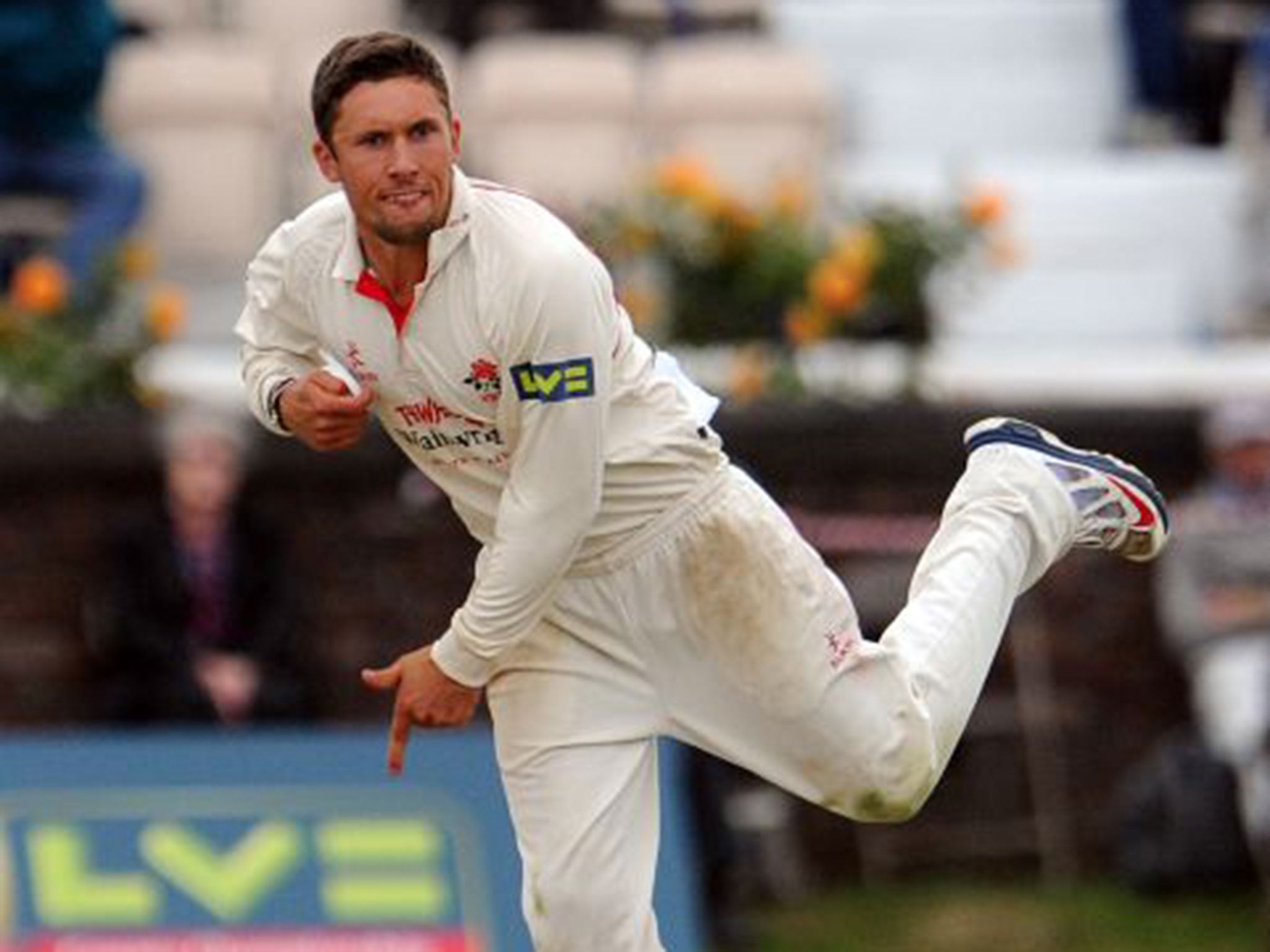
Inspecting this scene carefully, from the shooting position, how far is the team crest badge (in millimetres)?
6914

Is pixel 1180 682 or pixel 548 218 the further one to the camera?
pixel 1180 682

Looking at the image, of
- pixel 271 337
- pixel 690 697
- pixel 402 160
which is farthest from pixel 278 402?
pixel 690 697

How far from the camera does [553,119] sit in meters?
12.5

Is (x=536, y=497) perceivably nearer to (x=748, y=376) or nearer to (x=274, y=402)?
(x=274, y=402)

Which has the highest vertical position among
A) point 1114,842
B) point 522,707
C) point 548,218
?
point 548,218

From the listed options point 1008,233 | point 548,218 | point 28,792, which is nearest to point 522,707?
point 548,218

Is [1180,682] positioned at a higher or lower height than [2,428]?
lower

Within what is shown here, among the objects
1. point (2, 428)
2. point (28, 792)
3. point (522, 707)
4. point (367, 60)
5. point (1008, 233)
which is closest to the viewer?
point (367, 60)

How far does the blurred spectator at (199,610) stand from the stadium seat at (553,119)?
1.82 m

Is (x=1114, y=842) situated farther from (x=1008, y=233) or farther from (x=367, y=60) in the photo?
(x=367, y=60)

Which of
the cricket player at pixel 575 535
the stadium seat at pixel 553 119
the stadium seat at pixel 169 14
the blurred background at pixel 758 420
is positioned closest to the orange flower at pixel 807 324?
the blurred background at pixel 758 420

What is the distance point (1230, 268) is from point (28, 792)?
435 centimetres

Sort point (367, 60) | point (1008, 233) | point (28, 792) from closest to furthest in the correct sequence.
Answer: point (367, 60), point (28, 792), point (1008, 233)

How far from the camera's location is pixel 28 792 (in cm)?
1030
